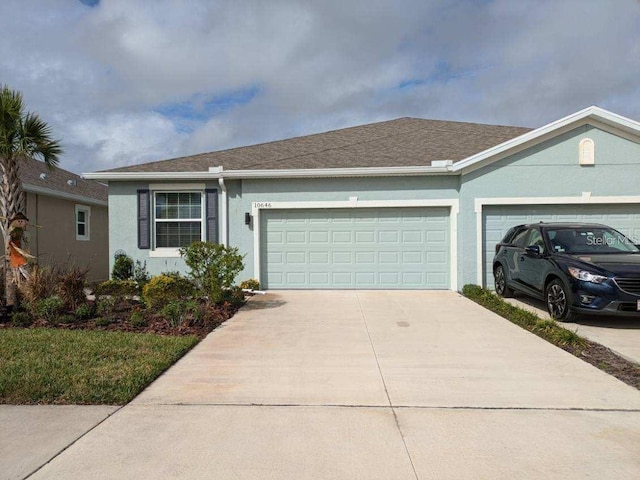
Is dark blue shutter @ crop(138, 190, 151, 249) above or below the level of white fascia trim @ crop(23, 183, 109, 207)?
below

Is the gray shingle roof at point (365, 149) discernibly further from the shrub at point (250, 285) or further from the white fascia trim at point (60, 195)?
the white fascia trim at point (60, 195)

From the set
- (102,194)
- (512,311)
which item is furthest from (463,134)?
(102,194)

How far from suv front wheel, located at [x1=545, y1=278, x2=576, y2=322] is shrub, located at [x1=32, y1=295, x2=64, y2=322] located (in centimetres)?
862

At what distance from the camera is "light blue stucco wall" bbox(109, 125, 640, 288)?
10547 millimetres

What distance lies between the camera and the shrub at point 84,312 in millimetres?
7484

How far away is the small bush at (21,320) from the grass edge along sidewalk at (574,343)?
8301 mm

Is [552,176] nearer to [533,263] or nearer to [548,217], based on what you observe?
[548,217]

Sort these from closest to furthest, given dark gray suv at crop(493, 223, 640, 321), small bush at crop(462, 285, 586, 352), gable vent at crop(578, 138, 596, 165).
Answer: small bush at crop(462, 285, 586, 352) < dark gray suv at crop(493, 223, 640, 321) < gable vent at crop(578, 138, 596, 165)

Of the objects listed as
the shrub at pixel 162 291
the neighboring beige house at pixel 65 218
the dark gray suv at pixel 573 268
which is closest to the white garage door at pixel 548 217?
the dark gray suv at pixel 573 268

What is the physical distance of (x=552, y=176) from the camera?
35.0ft

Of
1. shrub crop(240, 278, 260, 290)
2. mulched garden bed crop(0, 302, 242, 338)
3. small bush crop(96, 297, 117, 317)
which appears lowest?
mulched garden bed crop(0, 302, 242, 338)

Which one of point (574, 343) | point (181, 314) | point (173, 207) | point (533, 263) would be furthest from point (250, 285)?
point (574, 343)

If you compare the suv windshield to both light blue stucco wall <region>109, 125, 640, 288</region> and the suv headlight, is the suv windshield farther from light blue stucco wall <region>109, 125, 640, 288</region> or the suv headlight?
light blue stucco wall <region>109, 125, 640, 288</region>

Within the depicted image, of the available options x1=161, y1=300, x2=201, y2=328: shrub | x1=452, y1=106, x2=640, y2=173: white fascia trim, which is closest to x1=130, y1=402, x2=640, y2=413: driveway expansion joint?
x1=161, y1=300, x2=201, y2=328: shrub
